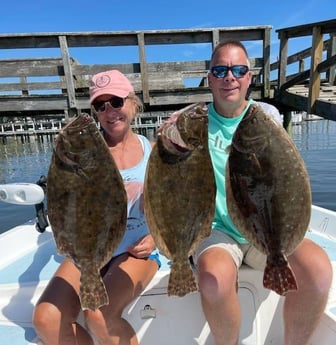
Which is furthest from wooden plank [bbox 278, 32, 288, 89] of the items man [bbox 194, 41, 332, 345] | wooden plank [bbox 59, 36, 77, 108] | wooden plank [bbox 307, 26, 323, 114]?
man [bbox 194, 41, 332, 345]

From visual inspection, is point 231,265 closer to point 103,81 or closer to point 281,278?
point 281,278

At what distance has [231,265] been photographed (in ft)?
7.61

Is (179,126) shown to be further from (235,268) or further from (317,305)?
(317,305)

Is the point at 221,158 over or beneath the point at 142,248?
over

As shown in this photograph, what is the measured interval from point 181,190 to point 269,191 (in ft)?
1.52

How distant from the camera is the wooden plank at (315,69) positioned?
7.46 m

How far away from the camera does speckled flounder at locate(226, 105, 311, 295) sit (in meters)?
1.85

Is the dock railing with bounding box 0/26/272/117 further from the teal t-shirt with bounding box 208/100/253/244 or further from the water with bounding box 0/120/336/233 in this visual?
the teal t-shirt with bounding box 208/100/253/244

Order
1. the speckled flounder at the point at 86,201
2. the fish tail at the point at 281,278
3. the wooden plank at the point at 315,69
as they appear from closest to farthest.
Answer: the speckled flounder at the point at 86,201 → the fish tail at the point at 281,278 → the wooden plank at the point at 315,69

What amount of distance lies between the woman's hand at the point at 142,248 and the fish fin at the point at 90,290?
1.80 ft

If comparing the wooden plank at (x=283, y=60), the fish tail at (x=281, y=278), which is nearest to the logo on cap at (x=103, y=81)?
the fish tail at (x=281, y=278)

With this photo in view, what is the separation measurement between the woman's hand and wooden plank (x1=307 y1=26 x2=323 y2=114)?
6101 mm

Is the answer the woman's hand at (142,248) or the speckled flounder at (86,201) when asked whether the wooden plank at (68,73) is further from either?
the speckled flounder at (86,201)

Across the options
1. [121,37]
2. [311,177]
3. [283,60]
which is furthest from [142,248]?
[311,177]
